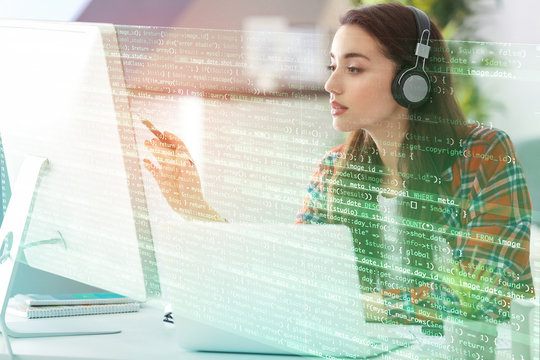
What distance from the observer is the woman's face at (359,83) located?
1.78 ft

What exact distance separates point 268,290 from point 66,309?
1.68ft

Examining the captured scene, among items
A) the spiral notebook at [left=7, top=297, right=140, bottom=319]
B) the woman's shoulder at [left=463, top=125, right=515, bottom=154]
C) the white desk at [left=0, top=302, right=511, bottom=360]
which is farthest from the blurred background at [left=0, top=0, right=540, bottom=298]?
the spiral notebook at [left=7, top=297, right=140, bottom=319]

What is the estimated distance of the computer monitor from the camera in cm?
89

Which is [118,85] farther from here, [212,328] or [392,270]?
[392,270]

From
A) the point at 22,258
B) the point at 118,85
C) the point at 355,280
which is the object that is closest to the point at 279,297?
the point at 355,280

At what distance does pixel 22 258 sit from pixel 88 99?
13.4 inches

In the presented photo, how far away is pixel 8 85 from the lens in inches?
40.6

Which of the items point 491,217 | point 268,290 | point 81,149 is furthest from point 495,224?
point 81,149

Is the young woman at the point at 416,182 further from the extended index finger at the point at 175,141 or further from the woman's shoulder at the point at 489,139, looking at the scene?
the extended index finger at the point at 175,141

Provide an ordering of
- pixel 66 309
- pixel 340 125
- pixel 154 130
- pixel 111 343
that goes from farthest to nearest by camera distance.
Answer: pixel 66 309
pixel 111 343
pixel 154 130
pixel 340 125

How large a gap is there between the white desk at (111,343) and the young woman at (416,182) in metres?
0.31

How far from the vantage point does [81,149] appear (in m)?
0.93

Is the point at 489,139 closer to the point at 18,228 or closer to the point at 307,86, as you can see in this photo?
the point at 307,86

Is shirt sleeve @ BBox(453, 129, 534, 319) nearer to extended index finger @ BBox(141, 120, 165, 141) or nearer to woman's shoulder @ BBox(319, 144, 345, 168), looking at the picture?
woman's shoulder @ BBox(319, 144, 345, 168)
